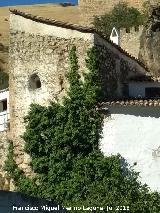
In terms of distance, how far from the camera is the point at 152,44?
33.8m

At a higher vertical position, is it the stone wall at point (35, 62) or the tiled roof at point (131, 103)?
the stone wall at point (35, 62)

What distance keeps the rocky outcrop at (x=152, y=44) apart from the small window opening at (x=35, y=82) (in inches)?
357

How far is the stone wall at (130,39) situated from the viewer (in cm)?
4138

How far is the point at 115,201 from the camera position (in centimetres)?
2158

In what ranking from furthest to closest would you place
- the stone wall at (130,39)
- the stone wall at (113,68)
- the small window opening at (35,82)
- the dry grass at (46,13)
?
the dry grass at (46,13), the stone wall at (130,39), the small window opening at (35,82), the stone wall at (113,68)

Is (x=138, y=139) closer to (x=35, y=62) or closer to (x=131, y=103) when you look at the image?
(x=131, y=103)

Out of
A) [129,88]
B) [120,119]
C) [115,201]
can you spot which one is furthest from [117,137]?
[129,88]

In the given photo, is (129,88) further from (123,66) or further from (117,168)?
(117,168)

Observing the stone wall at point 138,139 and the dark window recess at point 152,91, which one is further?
the dark window recess at point 152,91

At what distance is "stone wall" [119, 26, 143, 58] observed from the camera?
136 ft

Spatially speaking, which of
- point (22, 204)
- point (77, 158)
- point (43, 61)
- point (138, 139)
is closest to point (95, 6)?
point (43, 61)

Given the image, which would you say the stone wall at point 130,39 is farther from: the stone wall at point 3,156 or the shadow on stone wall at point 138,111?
the shadow on stone wall at point 138,111

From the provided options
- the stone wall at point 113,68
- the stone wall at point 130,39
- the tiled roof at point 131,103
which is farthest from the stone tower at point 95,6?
the tiled roof at point 131,103

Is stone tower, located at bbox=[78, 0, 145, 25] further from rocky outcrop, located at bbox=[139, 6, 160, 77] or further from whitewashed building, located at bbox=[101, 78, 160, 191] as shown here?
whitewashed building, located at bbox=[101, 78, 160, 191]
